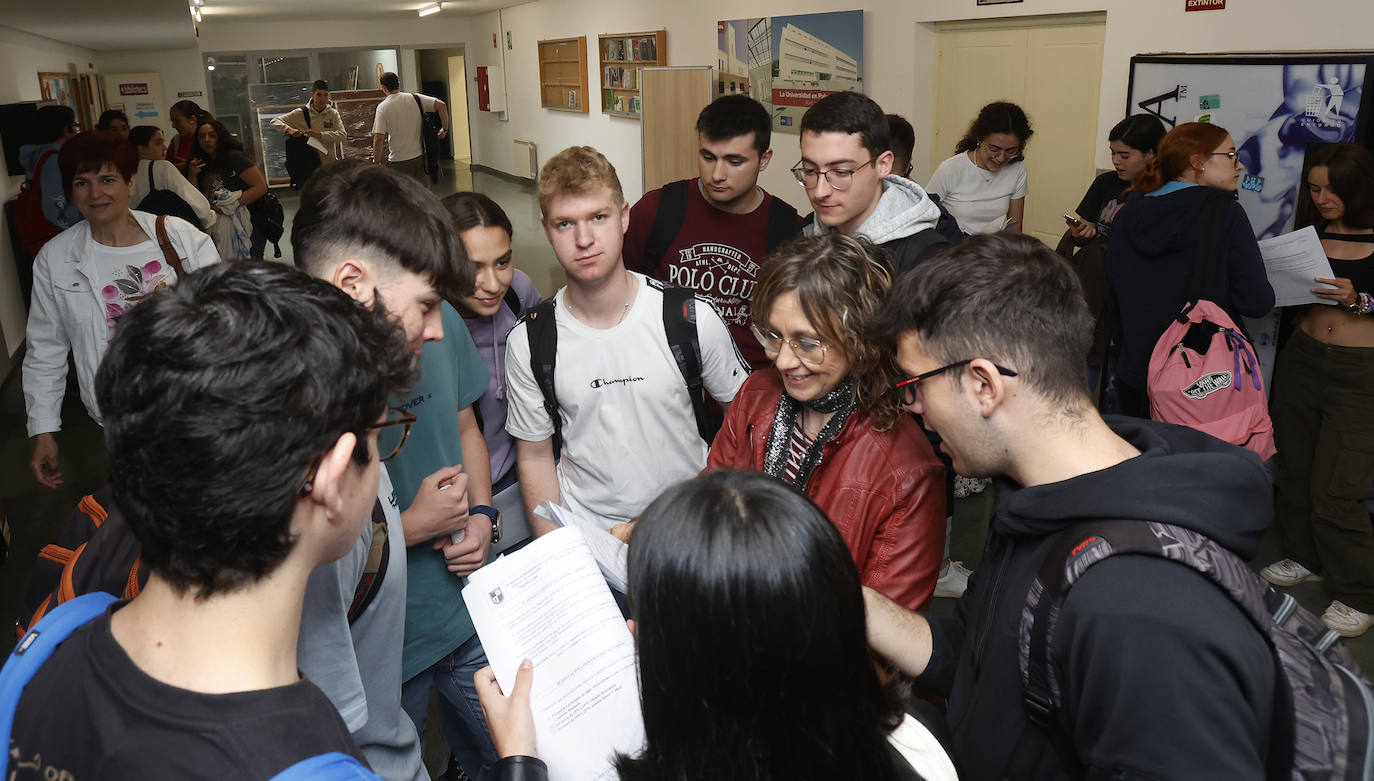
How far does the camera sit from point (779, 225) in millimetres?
3123

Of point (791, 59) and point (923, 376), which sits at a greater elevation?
point (791, 59)

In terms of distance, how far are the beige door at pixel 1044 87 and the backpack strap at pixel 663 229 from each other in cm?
362

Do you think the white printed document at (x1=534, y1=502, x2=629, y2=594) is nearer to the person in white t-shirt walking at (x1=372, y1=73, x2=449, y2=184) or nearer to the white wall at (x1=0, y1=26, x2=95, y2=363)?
the white wall at (x1=0, y1=26, x2=95, y2=363)

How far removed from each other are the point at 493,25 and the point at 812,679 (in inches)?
771

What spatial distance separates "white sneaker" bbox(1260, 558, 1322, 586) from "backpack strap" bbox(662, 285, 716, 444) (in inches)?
108

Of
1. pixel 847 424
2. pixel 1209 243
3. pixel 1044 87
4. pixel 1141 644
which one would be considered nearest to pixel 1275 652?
pixel 1141 644

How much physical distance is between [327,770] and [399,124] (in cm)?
1320

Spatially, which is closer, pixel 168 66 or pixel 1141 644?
pixel 1141 644

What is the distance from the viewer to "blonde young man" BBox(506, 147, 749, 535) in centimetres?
226

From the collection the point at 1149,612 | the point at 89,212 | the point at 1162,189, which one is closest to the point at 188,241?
the point at 89,212

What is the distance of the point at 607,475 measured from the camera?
2285 millimetres

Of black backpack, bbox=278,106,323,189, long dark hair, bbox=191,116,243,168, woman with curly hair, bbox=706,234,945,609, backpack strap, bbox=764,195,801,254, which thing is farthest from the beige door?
black backpack, bbox=278,106,323,189

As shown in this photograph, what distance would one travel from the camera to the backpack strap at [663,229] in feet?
10.3

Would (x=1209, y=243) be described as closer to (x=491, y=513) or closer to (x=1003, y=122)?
(x=1003, y=122)
